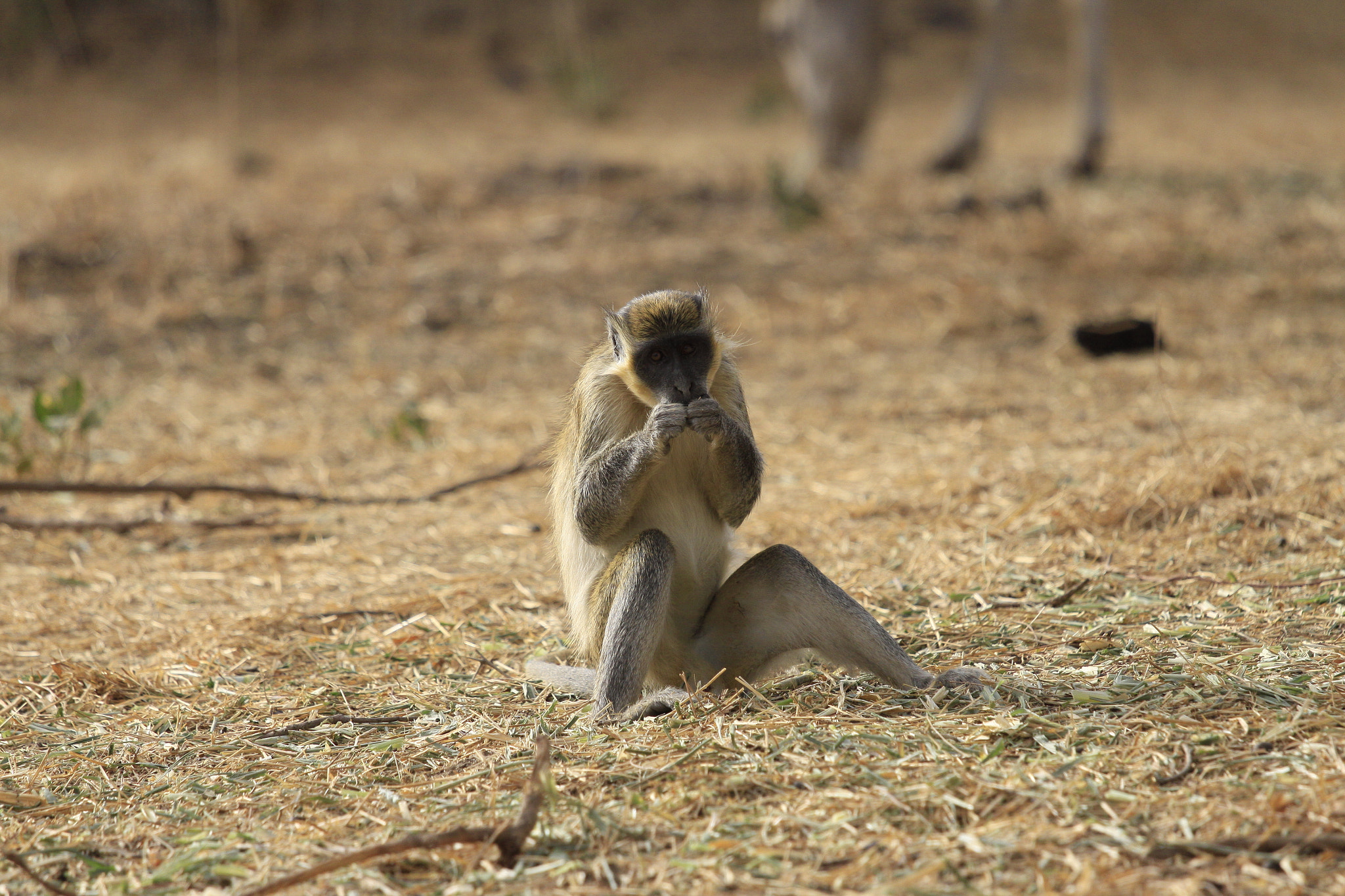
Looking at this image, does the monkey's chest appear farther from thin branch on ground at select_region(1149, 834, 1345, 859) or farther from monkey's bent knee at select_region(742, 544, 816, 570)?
thin branch on ground at select_region(1149, 834, 1345, 859)

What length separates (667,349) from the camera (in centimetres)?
413

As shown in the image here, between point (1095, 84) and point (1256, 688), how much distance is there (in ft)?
40.0

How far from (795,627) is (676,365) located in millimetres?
954

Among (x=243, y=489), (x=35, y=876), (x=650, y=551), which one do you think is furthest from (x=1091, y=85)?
(x=35, y=876)

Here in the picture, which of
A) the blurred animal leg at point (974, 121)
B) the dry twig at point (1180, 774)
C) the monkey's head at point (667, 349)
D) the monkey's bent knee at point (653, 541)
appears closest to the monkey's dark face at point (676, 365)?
the monkey's head at point (667, 349)

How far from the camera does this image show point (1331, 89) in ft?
75.1

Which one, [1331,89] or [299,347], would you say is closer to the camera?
[299,347]

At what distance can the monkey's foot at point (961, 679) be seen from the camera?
3900 millimetres

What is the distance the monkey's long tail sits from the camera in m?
4.18

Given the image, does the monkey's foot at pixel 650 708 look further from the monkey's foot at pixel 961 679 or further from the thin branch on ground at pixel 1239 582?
the thin branch on ground at pixel 1239 582

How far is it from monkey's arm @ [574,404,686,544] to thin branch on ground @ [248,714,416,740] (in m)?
0.88

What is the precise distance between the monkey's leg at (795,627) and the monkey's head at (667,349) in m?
0.62

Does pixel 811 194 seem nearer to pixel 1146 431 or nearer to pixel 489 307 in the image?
pixel 489 307

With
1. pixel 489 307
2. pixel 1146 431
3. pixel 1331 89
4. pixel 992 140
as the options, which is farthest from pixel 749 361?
pixel 1331 89
